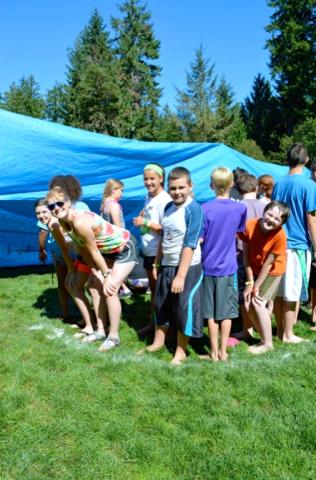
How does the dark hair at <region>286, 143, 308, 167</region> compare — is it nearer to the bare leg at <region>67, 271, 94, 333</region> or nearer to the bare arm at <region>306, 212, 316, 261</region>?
the bare arm at <region>306, 212, 316, 261</region>

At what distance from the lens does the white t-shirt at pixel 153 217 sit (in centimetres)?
406

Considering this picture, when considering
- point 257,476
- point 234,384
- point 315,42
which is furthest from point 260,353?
point 315,42

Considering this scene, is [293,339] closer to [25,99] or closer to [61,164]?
[61,164]

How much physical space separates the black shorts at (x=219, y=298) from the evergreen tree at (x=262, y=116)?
35840 millimetres

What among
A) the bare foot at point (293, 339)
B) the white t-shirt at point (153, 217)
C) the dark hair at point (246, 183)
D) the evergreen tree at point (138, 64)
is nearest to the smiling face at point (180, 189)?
the white t-shirt at point (153, 217)

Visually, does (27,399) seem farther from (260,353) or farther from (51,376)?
(260,353)

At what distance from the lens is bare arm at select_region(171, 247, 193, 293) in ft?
11.2

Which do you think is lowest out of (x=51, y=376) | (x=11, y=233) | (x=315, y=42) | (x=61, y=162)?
(x=51, y=376)

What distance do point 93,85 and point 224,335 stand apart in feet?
102

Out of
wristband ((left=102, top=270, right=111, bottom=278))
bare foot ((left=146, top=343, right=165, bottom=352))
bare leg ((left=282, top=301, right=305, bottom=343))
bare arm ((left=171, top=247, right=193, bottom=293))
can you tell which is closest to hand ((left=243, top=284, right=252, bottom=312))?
bare leg ((left=282, top=301, right=305, bottom=343))

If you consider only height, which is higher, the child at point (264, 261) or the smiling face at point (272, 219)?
the smiling face at point (272, 219)

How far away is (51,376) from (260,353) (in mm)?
1702

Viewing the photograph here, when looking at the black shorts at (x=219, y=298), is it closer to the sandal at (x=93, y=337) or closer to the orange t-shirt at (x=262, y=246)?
the orange t-shirt at (x=262, y=246)

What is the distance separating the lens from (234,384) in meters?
3.23
